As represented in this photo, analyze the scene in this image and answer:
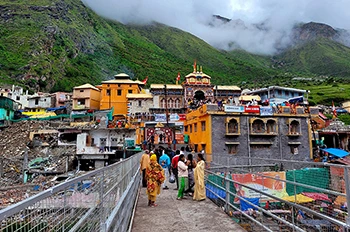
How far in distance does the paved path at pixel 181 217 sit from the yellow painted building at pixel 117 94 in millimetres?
36570

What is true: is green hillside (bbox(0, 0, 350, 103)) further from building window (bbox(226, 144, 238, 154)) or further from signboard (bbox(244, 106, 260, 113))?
building window (bbox(226, 144, 238, 154))

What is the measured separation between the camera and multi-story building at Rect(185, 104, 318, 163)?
83.6ft

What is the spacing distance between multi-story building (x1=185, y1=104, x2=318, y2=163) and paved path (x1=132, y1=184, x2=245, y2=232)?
15.9m

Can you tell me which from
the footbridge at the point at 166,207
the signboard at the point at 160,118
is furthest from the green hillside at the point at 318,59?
the footbridge at the point at 166,207

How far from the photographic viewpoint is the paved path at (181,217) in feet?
21.6

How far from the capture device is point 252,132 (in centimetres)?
2652

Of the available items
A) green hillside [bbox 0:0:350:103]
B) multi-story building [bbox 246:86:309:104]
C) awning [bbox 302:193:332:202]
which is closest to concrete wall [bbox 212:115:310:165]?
awning [bbox 302:193:332:202]

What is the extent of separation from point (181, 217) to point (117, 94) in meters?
40.2

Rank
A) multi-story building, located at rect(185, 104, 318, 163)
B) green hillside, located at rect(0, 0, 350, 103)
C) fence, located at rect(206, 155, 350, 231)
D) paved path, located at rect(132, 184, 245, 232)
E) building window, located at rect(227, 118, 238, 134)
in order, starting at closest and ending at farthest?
1. fence, located at rect(206, 155, 350, 231)
2. paved path, located at rect(132, 184, 245, 232)
3. multi-story building, located at rect(185, 104, 318, 163)
4. building window, located at rect(227, 118, 238, 134)
5. green hillside, located at rect(0, 0, 350, 103)

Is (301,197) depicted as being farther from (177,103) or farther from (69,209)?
(177,103)

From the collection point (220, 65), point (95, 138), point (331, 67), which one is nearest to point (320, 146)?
point (95, 138)

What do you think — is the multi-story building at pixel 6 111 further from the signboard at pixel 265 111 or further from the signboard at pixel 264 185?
the signboard at pixel 264 185

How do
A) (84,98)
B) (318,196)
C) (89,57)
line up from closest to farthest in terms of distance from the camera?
(318,196) < (84,98) < (89,57)

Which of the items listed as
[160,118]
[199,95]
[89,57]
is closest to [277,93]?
[199,95]
